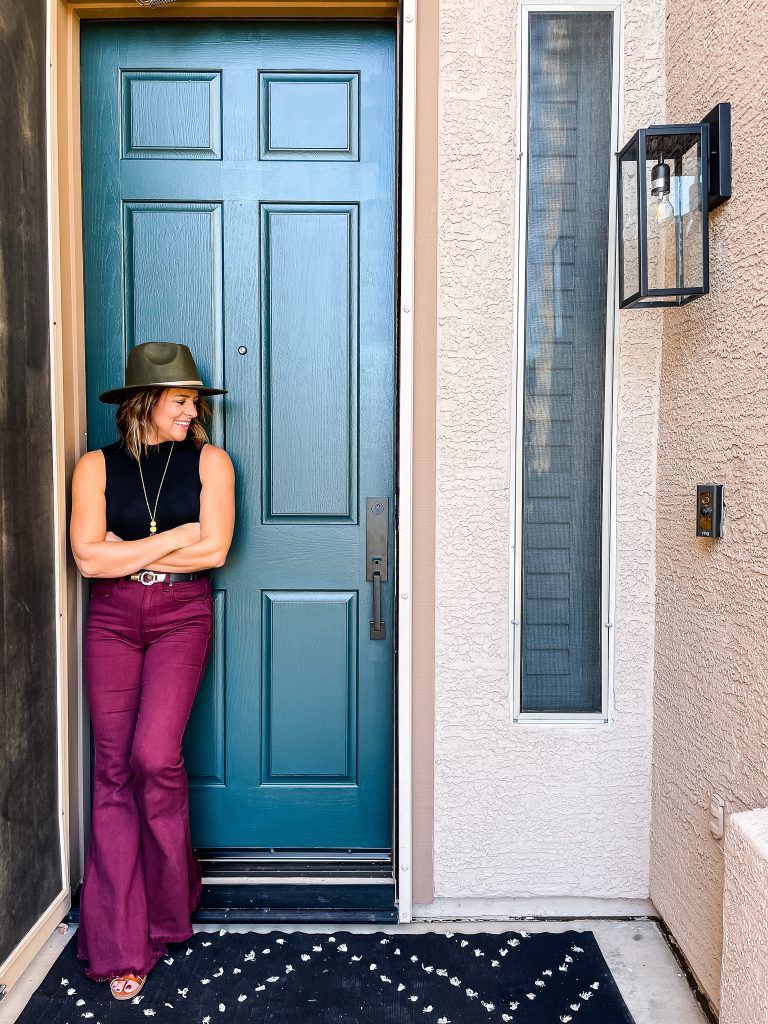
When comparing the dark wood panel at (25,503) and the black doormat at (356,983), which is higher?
the dark wood panel at (25,503)

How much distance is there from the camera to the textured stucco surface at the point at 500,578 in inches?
88.3

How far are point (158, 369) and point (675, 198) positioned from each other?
1554 mm

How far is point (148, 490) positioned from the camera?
2.21m

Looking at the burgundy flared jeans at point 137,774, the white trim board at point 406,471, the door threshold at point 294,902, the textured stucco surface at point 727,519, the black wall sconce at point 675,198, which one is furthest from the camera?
the door threshold at point 294,902

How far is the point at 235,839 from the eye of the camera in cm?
256

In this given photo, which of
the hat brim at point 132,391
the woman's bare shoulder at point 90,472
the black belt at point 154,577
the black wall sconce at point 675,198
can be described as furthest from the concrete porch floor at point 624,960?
the black wall sconce at point 675,198

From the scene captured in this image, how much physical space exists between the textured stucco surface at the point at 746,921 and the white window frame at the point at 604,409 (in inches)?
30.7

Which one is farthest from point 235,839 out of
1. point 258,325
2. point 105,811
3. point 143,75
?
point 143,75

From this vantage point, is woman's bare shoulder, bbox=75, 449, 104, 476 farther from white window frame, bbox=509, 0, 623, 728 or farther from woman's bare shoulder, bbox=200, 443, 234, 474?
white window frame, bbox=509, 0, 623, 728

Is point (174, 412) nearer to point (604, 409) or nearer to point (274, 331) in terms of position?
point (274, 331)

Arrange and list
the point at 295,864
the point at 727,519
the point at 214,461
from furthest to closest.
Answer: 1. the point at 295,864
2. the point at 214,461
3. the point at 727,519

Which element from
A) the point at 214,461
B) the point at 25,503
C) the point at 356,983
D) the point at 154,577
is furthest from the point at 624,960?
the point at 25,503

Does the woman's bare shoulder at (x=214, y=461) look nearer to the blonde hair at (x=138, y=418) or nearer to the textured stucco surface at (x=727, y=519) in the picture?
the blonde hair at (x=138, y=418)

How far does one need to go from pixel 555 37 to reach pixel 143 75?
4.46 ft
